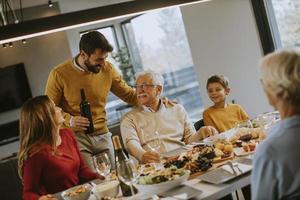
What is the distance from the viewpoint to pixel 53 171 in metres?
2.24

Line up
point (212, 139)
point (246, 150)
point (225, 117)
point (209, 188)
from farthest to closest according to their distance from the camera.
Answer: point (225, 117), point (212, 139), point (246, 150), point (209, 188)

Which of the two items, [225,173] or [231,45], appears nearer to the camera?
[225,173]

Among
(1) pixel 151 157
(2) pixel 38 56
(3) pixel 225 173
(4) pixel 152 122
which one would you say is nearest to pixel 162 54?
(2) pixel 38 56

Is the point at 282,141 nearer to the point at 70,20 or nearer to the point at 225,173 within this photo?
the point at 225,173

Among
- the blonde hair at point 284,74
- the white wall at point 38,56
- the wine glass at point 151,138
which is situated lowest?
the wine glass at point 151,138

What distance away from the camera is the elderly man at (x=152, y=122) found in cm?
274

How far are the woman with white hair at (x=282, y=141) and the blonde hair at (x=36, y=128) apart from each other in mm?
1358

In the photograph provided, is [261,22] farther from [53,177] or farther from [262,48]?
[53,177]

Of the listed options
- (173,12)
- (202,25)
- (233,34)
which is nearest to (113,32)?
(173,12)

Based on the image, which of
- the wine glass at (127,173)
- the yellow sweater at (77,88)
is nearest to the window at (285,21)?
the yellow sweater at (77,88)

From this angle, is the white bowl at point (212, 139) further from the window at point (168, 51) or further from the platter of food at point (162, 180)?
the window at point (168, 51)

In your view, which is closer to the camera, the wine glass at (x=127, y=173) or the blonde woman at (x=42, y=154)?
the wine glass at (x=127, y=173)

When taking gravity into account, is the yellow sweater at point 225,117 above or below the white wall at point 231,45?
below

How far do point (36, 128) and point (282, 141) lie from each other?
1.47 m
